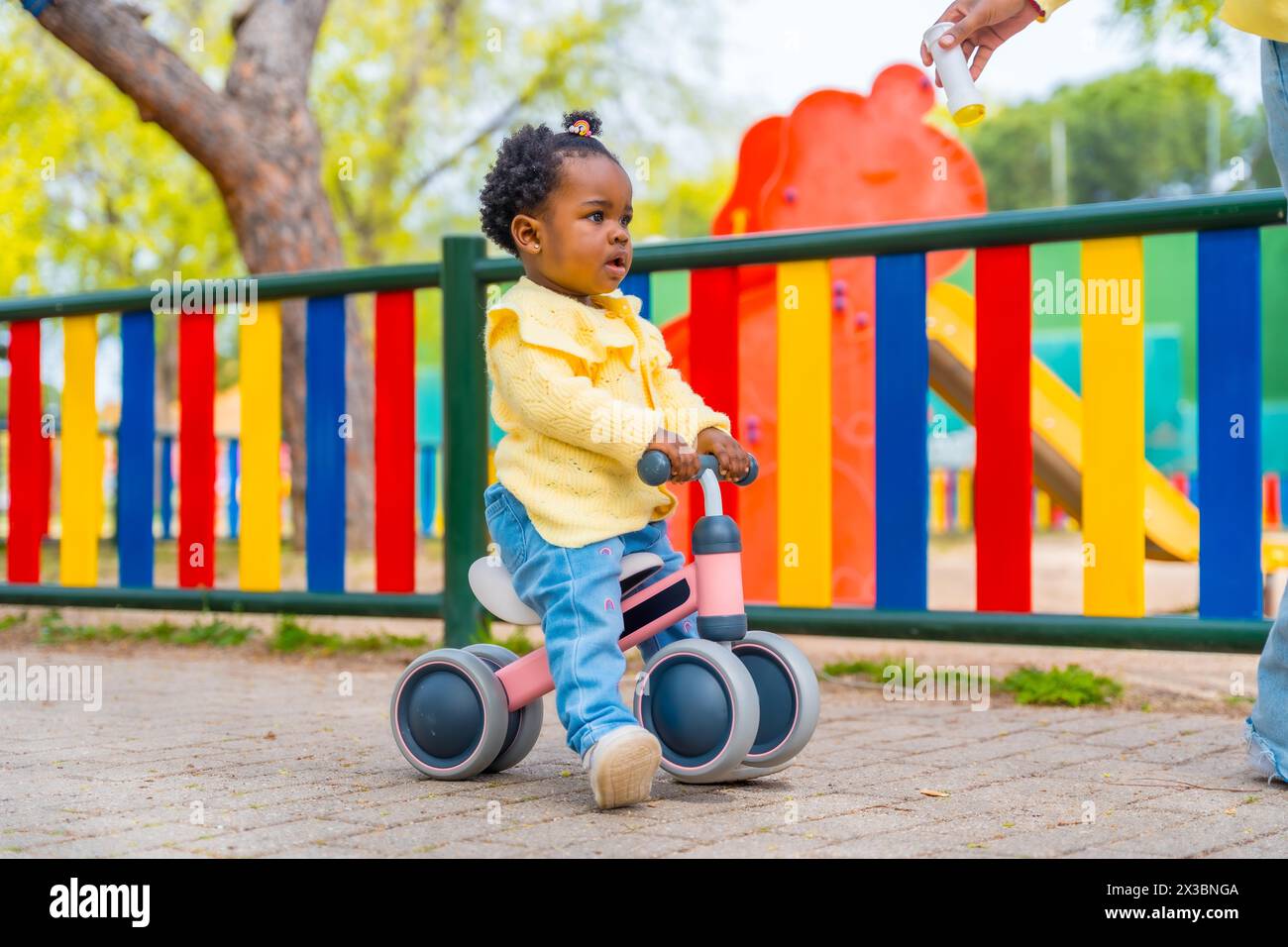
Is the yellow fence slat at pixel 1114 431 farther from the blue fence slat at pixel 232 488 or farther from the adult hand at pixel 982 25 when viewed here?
the blue fence slat at pixel 232 488

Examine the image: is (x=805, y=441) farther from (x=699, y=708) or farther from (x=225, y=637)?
(x=225, y=637)

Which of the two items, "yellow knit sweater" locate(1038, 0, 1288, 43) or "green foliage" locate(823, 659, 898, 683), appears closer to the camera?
"yellow knit sweater" locate(1038, 0, 1288, 43)

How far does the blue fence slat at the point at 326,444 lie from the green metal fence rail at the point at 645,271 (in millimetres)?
96

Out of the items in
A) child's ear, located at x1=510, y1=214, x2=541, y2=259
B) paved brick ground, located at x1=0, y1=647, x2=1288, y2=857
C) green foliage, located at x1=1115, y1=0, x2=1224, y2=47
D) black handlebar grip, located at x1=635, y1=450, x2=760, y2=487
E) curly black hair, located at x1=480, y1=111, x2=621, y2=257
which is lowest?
paved brick ground, located at x1=0, y1=647, x2=1288, y2=857

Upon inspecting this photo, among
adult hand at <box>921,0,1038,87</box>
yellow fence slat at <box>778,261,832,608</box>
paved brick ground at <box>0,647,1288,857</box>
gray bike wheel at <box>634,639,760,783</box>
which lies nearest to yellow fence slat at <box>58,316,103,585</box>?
paved brick ground at <box>0,647,1288,857</box>

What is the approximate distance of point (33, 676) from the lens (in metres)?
4.65

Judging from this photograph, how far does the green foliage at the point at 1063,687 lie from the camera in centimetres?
411

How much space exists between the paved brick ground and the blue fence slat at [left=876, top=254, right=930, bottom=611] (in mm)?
425

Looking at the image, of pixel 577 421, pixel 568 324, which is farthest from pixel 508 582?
pixel 568 324

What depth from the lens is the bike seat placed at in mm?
2879

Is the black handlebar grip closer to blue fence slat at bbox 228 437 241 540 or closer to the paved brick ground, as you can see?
the paved brick ground

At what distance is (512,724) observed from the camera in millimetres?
3016

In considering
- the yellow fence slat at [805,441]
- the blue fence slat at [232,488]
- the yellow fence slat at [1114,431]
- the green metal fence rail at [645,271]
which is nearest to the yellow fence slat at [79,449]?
the green metal fence rail at [645,271]
